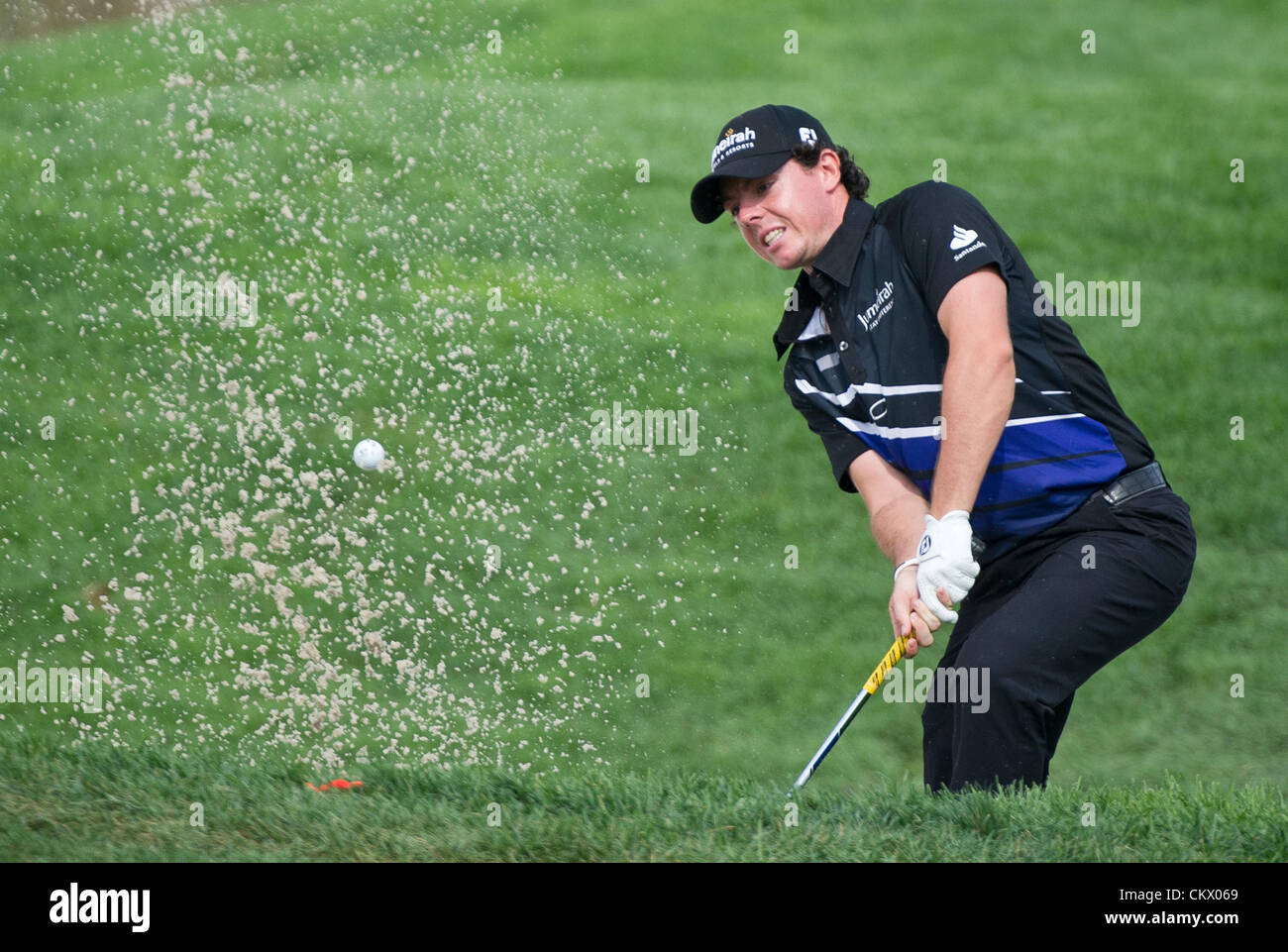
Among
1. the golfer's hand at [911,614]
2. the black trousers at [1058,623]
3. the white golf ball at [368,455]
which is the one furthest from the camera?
the white golf ball at [368,455]

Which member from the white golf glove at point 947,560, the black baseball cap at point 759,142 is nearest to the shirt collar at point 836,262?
the black baseball cap at point 759,142

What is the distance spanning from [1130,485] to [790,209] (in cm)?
118

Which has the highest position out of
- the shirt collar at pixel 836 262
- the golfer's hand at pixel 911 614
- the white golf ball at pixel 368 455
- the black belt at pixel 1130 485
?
the shirt collar at pixel 836 262

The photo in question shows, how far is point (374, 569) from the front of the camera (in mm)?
7383

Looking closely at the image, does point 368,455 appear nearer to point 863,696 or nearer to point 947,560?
point 863,696

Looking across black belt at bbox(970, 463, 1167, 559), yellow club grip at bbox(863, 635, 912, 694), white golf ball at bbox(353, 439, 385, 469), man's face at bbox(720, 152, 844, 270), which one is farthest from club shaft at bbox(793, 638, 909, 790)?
white golf ball at bbox(353, 439, 385, 469)

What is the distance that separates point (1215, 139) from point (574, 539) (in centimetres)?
718

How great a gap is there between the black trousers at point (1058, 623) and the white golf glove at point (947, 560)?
0.12 metres

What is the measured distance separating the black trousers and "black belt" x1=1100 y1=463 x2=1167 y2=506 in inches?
0.6

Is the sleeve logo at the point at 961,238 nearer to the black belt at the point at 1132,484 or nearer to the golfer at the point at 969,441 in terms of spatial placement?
the golfer at the point at 969,441

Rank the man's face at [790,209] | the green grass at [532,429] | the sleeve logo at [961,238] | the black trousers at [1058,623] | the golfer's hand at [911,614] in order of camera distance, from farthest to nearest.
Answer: the green grass at [532,429] < the man's face at [790,209] < the golfer's hand at [911,614] < the sleeve logo at [961,238] < the black trousers at [1058,623]

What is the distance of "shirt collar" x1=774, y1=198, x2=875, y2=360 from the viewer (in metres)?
3.98

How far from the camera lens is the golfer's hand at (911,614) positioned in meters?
3.81
